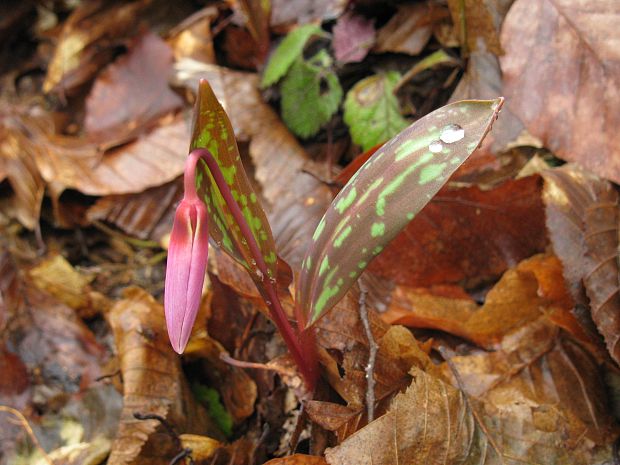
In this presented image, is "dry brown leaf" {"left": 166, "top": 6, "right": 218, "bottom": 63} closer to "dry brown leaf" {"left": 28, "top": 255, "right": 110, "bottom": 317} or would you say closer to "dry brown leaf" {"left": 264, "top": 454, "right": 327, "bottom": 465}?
"dry brown leaf" {"left": 28, "top": 255, "right": 110, "bottom": 317}

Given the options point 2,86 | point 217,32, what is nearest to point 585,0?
point 217,32

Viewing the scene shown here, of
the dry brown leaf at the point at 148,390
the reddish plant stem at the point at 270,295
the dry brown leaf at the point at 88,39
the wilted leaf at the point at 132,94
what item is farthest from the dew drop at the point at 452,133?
the dry brown leaf at the point at 88,39

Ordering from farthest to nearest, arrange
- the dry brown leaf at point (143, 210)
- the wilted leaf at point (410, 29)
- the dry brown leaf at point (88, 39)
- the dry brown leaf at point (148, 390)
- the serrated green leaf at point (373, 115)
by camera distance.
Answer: the dry brown leaf at point (88, 39)
the dry brown leaf at point (143, 210)
the wilted leaf at point (410, 29)
the serrated green leaf at point (373, 115)
the dry brown leaf at point (148, 390)

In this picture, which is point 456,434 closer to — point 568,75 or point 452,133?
point 452,133

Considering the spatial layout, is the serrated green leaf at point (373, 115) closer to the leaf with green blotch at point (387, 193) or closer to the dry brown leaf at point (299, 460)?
the leaf with green blotch at point (387, 193)

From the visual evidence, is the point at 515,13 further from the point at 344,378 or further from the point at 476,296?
the point at 344,378

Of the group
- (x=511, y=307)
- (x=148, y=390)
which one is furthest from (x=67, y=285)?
(x=511, y=307)
